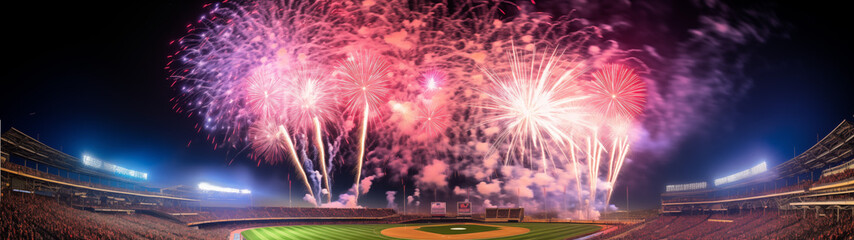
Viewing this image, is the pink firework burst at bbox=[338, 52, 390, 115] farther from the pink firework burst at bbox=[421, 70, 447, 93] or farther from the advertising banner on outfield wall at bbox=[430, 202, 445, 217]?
the advertising banner on outfield wall at bbox=[430, 202, 445, 217]

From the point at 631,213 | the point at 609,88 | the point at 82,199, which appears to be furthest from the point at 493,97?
the point at 631,213

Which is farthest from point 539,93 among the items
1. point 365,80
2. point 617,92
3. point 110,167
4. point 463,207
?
point 110,167

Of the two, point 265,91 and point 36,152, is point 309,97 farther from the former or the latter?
point 36,152

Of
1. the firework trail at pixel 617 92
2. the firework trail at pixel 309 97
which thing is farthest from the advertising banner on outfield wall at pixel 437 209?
the firework trail at pixel 617 92

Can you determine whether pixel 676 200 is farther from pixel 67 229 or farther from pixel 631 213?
pixel 67 229

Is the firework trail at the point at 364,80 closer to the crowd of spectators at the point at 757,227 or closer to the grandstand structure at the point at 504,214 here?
the crowd of spectators at the point at 757,227

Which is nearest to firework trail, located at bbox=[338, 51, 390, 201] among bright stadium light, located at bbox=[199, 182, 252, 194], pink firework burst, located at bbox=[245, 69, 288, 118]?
pink firework burst, located at bbox=[245, 69, 288, 118]
